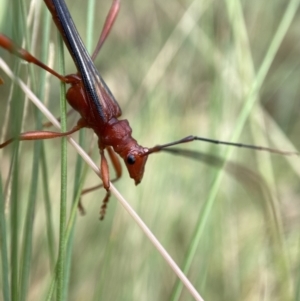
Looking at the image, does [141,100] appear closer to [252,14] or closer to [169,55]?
[169,55]

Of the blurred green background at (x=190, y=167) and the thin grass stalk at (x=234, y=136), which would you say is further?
the blurred green background at (x=190, y=167)

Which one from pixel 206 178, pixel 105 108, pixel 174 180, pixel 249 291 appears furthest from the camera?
pixel 174 180

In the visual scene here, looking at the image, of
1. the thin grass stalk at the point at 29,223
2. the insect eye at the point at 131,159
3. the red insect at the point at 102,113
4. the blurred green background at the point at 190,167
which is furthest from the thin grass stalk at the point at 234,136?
the thin grass stalk at the point at 29,223

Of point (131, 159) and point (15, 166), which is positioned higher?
point (15, 166)

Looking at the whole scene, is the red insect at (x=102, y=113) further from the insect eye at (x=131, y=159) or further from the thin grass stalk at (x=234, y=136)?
the thin grass stalk at (x=234, y=136)

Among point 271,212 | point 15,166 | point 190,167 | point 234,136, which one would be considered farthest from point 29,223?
point 190,167

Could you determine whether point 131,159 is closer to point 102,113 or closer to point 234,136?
point 102,113

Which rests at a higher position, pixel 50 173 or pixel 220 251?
pixel 50 173

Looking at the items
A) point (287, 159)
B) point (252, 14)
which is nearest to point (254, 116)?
point (287, 159)

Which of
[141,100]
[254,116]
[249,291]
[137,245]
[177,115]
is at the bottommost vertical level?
[249,291]
